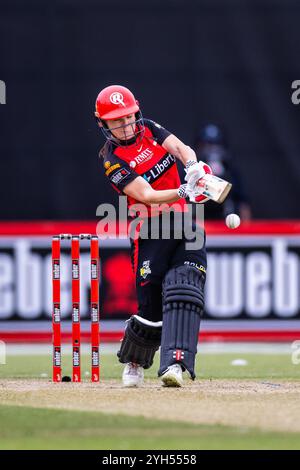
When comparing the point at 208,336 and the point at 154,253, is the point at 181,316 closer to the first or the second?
the point at 154,253

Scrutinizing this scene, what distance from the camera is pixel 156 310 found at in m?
7.50

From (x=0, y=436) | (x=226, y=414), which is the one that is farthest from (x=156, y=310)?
(x=0, y=436)

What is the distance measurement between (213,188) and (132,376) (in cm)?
143

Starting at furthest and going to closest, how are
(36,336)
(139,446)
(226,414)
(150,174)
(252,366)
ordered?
(36,336)
(252,366)
(150,174)
(226,414)
(139,446)

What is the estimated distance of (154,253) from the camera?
7.41 meters

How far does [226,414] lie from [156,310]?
1.58 meters

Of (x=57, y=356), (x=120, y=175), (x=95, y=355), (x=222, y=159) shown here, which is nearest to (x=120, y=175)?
(x=120, y=175)

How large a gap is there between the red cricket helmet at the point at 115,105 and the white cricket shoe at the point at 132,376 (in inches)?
61.9

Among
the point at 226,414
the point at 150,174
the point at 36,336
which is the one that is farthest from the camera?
the point at 36,336

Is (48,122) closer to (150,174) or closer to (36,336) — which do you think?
(36,336)

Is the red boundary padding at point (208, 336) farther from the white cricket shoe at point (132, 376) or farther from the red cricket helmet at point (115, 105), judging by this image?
the red cricket helmet at point (115, 105)

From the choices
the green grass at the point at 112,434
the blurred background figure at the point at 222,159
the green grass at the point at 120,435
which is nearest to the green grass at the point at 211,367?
the blurred background figure at the point at 222,159

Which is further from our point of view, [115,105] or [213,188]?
[115,105]

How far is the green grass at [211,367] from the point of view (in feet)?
28.7
